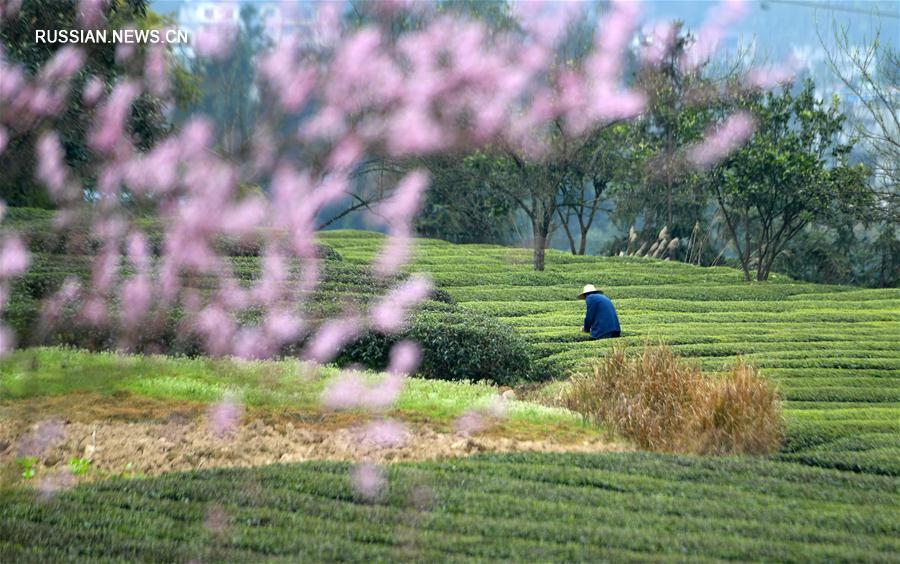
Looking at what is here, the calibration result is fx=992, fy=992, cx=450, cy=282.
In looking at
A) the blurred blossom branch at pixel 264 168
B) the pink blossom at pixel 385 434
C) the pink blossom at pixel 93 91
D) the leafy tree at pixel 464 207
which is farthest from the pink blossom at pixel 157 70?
the leafy tree at pixel 464 207

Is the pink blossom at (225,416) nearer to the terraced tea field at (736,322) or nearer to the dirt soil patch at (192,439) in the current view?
the dirt soil patch at (192,439)

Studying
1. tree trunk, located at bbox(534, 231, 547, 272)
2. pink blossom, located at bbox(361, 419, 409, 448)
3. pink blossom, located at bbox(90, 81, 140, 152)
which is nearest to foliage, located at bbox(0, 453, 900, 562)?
pink blossom, located at bbox(361, 419, 409, 448)

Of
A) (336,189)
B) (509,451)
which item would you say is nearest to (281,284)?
(509,451)

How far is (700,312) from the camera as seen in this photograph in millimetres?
16672

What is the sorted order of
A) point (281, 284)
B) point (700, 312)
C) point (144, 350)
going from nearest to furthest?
point (144, 350) < point (281, 284) < point (700, 312)

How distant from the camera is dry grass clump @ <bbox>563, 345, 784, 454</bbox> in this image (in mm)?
7074

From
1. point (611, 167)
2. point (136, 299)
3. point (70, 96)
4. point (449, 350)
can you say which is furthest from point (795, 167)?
point (70, 96)

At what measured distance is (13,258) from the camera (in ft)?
36.7

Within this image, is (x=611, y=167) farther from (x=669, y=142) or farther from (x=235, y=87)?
(x=235, y=87)

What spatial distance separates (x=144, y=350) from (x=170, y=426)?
3.27m

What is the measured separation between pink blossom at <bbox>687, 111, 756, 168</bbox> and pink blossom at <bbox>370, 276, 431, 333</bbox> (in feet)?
31.0

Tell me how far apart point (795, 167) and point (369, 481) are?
17.2 m

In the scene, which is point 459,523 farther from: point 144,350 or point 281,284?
point 281,284

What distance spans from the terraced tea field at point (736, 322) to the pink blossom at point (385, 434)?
268cm
